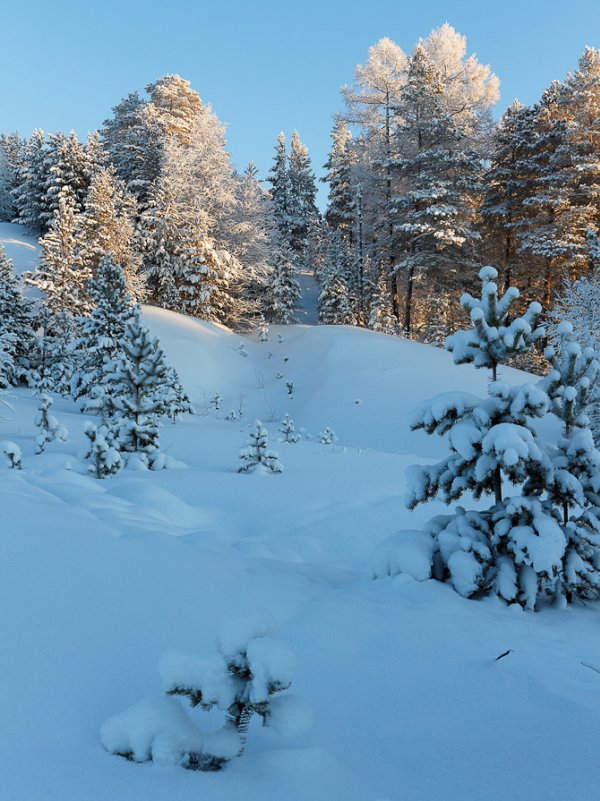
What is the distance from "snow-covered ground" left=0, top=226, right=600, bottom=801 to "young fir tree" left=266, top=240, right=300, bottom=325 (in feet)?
81.0

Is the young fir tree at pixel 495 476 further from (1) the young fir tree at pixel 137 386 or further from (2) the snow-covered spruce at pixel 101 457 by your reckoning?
(1) the young fir tree at pixel 137 386

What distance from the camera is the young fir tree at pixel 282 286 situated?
2862cm

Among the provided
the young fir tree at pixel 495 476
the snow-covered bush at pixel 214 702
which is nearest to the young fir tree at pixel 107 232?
the young fir tree at pixel 495 476

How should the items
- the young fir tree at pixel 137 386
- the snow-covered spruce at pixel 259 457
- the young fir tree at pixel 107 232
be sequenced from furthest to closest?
1. the young fir tree at pixel 107 232
2. the young fir tree at pixel 137 386
3. the snow-covered spruce at pixel 259 457

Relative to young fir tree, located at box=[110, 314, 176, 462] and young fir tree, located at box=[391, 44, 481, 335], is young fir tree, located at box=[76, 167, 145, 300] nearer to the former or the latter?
young fir tree, located at box=[391, 44, 481, 335]

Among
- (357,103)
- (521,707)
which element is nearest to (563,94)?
(357,103)

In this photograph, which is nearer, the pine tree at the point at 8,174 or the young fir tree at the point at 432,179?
the young fir tree at the point at 432,179

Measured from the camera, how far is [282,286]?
28812 mm

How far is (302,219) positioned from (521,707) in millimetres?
43909

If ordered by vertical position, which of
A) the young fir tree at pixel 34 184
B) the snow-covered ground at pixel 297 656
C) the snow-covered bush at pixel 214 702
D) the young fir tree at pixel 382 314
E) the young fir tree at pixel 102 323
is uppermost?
the young fir tree at pixel 34 184

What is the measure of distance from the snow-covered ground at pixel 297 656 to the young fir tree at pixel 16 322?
12.8 m

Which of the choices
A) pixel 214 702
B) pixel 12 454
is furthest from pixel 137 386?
pixel 214 702

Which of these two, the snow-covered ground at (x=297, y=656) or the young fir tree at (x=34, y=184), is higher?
the young fir tree at (x=34, y=184)

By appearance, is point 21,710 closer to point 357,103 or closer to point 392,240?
point 392,240
